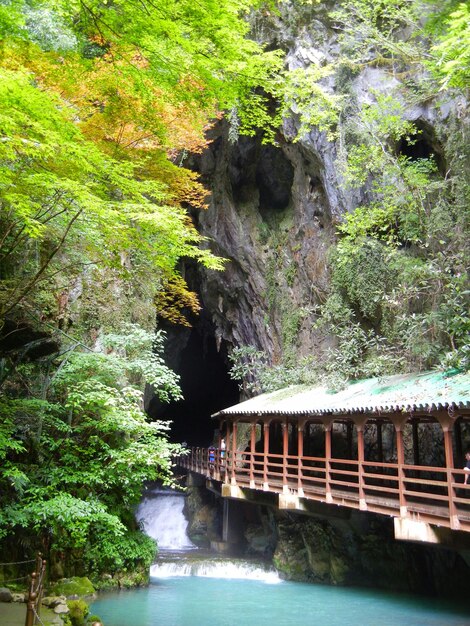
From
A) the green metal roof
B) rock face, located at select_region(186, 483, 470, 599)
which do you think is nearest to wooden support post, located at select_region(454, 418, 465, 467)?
the green metal roof

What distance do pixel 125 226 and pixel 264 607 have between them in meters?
9.94

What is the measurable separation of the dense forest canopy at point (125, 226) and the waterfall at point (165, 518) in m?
10.3

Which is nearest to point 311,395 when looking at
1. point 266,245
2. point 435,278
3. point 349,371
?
point 349,371

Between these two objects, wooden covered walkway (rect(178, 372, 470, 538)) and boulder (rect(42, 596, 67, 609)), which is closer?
boulder (rect(42, 596, 67, 609))

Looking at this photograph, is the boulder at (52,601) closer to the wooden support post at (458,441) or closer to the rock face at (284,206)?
the wooden support post at (458,441)

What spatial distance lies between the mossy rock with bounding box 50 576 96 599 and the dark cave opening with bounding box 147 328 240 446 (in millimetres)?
Answer: 23483

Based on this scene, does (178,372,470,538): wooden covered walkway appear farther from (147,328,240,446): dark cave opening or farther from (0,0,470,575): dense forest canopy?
(147,328,240,446): dark cave opening

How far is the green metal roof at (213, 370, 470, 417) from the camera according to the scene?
9.41 meters

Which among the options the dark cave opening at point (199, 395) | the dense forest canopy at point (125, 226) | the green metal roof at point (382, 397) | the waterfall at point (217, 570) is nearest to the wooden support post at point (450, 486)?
the green metal roof at point (382, 397)

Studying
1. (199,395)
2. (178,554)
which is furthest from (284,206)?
(199,395)

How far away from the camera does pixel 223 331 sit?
26.3 metres

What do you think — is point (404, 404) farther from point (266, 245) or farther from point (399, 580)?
point (266, 245)

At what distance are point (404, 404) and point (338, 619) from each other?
209 inches

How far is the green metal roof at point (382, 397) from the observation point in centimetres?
941
